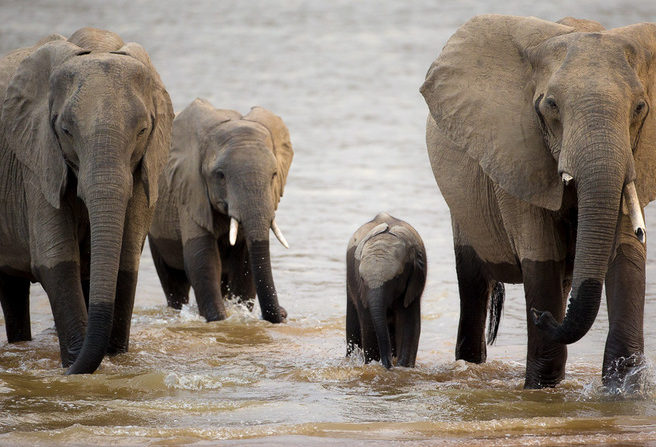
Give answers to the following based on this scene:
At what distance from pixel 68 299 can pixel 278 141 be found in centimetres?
364

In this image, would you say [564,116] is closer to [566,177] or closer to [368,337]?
[566,177]

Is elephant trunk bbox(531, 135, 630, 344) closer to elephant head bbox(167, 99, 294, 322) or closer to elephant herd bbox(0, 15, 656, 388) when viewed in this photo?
elephant herd bbox(0, 15, 656, 388)

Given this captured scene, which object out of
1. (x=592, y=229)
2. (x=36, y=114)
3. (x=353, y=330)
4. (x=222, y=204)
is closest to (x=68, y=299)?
(x=36, y=114)

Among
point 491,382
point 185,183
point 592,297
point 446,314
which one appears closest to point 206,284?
point 185,183

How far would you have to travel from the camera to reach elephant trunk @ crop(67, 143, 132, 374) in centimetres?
754

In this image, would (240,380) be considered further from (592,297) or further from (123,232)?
(592,297)

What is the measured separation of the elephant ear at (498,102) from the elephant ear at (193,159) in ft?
11.8

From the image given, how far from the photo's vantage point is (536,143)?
277 inches

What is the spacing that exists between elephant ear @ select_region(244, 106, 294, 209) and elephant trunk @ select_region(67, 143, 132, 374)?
3.38 metres

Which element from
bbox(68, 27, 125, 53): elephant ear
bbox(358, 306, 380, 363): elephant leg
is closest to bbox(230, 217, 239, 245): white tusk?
bbox(358, 306, 380, 363): elephant leg

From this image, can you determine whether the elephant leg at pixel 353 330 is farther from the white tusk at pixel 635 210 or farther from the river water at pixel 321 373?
the white tusk at pixel 635 210

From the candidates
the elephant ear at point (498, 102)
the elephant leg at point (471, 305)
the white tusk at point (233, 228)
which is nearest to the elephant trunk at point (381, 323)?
the elephant leg at point (471, 305)

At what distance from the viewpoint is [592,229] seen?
6.52 meters

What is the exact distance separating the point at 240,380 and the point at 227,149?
2834 millimetres
